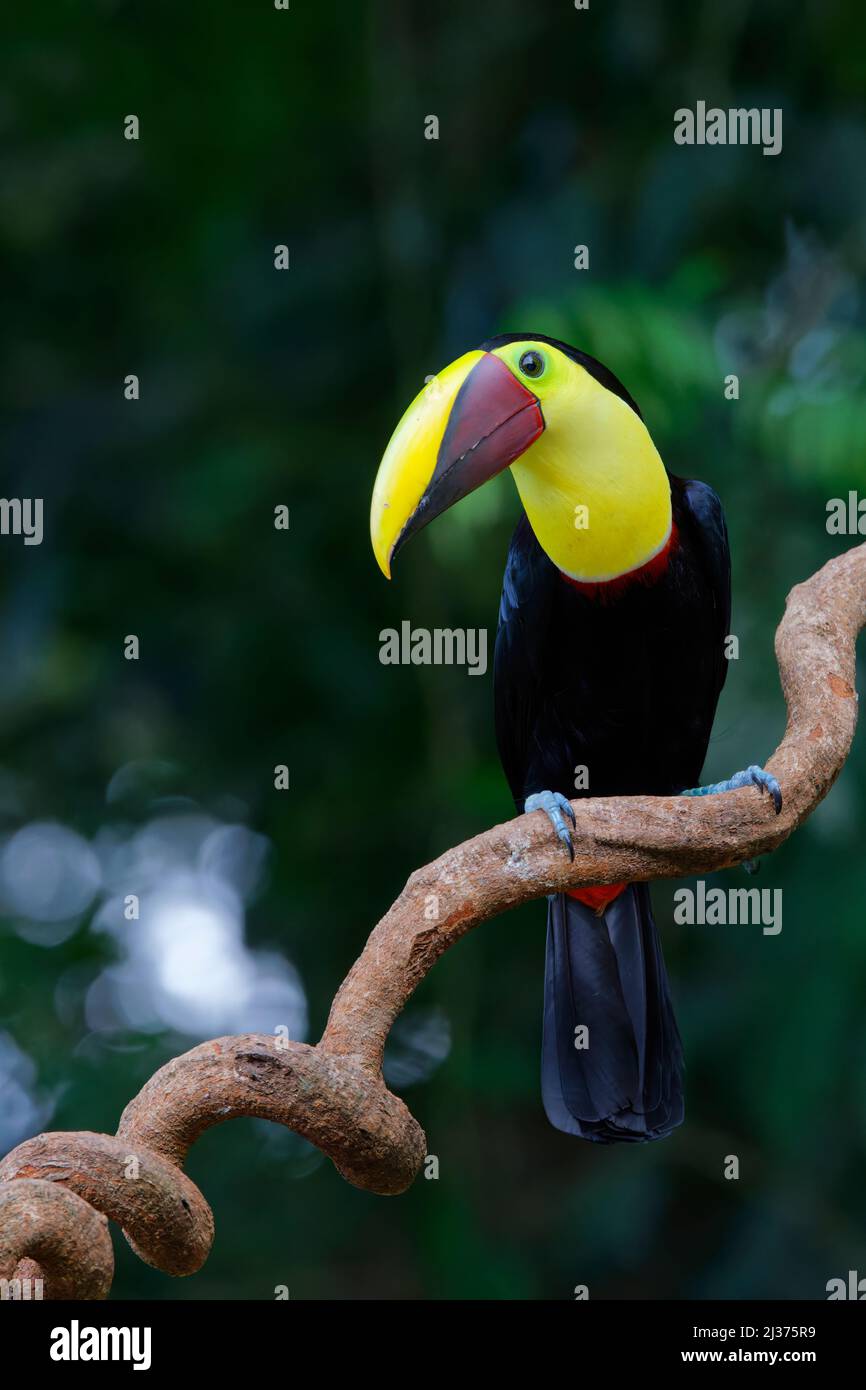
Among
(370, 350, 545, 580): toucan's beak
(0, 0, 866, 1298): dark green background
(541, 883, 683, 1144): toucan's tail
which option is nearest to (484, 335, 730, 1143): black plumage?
(541, 883, 683, 1144): toucan's tail

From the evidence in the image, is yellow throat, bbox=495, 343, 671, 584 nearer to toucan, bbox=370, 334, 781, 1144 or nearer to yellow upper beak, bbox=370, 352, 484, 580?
toucan, bbox=370, 334, 781, 1144

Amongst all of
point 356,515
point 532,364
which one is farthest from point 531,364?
point 356,515

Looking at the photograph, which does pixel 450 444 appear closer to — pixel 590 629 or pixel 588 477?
pixel 588 477

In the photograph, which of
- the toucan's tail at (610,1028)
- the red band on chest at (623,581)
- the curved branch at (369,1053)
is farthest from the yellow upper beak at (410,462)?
the toucan's tail at (610,1028)

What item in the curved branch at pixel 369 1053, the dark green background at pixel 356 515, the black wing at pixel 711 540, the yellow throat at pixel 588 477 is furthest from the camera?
the dark green background at pixel 356 515

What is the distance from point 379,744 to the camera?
486 cm

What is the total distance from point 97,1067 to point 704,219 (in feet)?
9.22

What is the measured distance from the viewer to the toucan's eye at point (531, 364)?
2.74 metres

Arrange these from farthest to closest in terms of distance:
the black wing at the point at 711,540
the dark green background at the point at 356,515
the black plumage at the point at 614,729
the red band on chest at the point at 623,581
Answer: the dark green background at the point at 356,515 → the black wing at the point at 711,540 → the red band on chest at the point at 623,581 → the black plumage at the point at 614,729

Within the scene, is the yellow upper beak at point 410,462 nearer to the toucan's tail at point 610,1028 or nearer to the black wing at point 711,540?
the black wing at point 711,540

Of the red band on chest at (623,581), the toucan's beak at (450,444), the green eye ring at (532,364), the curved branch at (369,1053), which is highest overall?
the green eye ring at (532,364)

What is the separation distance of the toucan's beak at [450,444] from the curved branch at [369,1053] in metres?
0.59

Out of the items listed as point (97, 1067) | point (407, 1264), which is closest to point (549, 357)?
point (97, 1067)

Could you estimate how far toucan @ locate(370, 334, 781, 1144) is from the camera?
2.66m
